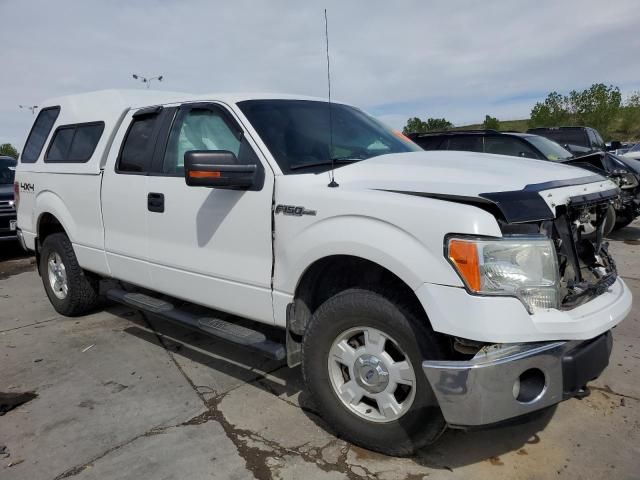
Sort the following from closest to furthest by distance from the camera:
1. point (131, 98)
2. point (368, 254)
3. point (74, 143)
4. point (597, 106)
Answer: point (368, 254)
point (131, 98)
point (74, 143)
point (597, 106)

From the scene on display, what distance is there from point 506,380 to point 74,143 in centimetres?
430

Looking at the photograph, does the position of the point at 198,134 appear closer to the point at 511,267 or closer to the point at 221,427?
the point at 221,427

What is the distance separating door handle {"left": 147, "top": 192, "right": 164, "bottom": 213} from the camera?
3664 millimetres

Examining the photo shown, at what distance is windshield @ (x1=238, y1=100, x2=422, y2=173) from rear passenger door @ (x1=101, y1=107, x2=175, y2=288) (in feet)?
2.83

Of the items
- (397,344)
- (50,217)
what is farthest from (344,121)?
(50,217)

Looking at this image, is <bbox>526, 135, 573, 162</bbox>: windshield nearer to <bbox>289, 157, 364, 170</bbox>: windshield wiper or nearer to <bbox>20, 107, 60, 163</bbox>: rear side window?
<bbox>289, 157, 364, 170</bbox>: windshield wiper

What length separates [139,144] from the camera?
13.2 feet

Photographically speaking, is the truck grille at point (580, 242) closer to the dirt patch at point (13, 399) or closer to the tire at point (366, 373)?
the tire at point (366, 373)

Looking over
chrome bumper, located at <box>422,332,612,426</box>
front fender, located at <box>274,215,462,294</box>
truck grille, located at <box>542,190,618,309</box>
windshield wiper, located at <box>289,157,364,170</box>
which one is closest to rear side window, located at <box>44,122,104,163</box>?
windshield wiper, located at <box>289,157,364,170</box>

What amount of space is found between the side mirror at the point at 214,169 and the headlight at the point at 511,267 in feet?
4.25

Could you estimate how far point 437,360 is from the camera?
2.32 m

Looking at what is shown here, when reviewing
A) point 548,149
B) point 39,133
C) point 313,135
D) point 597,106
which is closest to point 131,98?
point 39,133

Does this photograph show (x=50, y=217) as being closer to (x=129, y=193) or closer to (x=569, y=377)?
(x=129, y=193)

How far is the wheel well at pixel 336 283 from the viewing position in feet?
8.59
